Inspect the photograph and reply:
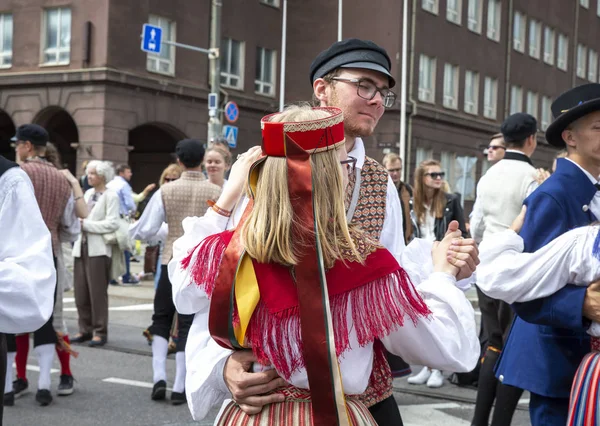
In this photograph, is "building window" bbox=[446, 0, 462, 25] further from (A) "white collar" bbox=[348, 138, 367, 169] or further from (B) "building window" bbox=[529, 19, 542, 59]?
(A) "white collar" bbox=[348, 138, 367, 169]

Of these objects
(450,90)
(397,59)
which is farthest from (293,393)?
(450,90)

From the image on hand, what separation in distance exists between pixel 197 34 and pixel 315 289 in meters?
24.8

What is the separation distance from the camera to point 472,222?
681cm

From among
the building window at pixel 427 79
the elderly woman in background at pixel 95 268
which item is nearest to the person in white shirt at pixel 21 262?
the elderly woman in background at pixel 95 268

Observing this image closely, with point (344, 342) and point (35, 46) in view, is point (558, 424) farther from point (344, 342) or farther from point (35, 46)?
point (35, 46)

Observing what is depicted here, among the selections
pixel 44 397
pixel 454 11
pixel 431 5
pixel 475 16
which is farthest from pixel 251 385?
pixel 475 16

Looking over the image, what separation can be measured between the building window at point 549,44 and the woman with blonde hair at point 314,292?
130 ft

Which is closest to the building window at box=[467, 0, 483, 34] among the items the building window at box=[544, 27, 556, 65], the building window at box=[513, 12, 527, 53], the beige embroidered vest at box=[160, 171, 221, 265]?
the building window at box=[513, 12, 527, 53]

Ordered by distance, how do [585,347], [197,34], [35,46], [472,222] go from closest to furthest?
[585,347]
[472,222]
[35,46]
[197,34]

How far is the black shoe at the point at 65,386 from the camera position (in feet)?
21.7

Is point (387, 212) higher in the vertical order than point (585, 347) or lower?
higher

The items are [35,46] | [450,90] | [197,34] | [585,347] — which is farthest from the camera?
[450,90]

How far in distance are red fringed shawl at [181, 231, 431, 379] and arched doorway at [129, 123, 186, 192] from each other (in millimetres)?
25896

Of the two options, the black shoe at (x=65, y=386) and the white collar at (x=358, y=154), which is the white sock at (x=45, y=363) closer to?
the black shoe at (x=65, y=386)
